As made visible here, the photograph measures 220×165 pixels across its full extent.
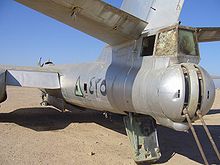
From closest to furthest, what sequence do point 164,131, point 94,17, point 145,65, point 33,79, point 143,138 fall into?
point 94,17
point 145,65
point 143,138
point 164,131
point 33,79

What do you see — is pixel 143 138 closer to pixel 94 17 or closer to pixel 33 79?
pixel 94 17

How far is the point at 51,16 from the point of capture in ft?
19.8

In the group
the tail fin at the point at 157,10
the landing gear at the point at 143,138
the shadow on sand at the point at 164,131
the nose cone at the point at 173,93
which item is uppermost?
the tail fin at the point at 157,10

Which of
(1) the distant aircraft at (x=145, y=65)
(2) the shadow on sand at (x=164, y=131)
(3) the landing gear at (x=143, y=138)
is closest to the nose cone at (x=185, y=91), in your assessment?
(1) the distant aircraft at (x=145, y=65)

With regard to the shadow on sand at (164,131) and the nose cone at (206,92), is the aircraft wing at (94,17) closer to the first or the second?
the nose cone at (206,92)

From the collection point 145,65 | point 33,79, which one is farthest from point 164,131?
point 33,79

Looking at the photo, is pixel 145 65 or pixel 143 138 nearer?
pixel 145 65

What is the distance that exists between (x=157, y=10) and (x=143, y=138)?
3291 mm

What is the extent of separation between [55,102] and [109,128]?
3.63m

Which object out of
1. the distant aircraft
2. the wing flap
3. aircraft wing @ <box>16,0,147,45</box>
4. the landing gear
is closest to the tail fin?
the distant aircraft

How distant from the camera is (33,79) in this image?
1172cm

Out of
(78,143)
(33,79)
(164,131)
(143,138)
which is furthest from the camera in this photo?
(33,79)

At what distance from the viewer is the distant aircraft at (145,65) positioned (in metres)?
4.93

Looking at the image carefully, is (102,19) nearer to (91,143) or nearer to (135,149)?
(135,149)
